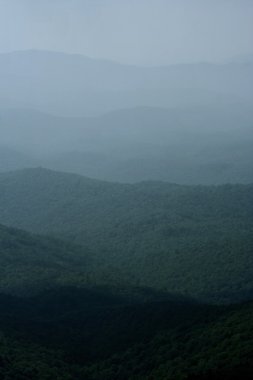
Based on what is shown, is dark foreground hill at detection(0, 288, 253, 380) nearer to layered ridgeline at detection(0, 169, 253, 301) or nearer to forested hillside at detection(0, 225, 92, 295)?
forested hillside at detection(0, 225, 92, 295)

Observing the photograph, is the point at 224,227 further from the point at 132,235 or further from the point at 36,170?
the point at 36,170

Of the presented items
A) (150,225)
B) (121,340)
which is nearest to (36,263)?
(121,340)

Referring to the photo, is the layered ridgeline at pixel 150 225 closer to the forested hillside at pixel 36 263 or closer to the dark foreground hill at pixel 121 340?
the forested hillside at pixel 36 263

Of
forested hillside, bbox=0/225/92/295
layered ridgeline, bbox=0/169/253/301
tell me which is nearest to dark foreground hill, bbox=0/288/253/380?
forested hillside, bbox=0/225/92/295

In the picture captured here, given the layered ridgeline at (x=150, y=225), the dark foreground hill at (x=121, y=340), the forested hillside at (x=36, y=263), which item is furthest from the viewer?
the layered ridgeline at (x=150, y=225)

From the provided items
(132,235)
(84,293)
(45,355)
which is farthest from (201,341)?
→ (132,235)

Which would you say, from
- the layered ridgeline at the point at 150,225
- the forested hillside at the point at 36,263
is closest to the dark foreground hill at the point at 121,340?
the forested hillside at the point at 36,263

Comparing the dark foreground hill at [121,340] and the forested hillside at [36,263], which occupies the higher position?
the forested hillside at [36,263]
